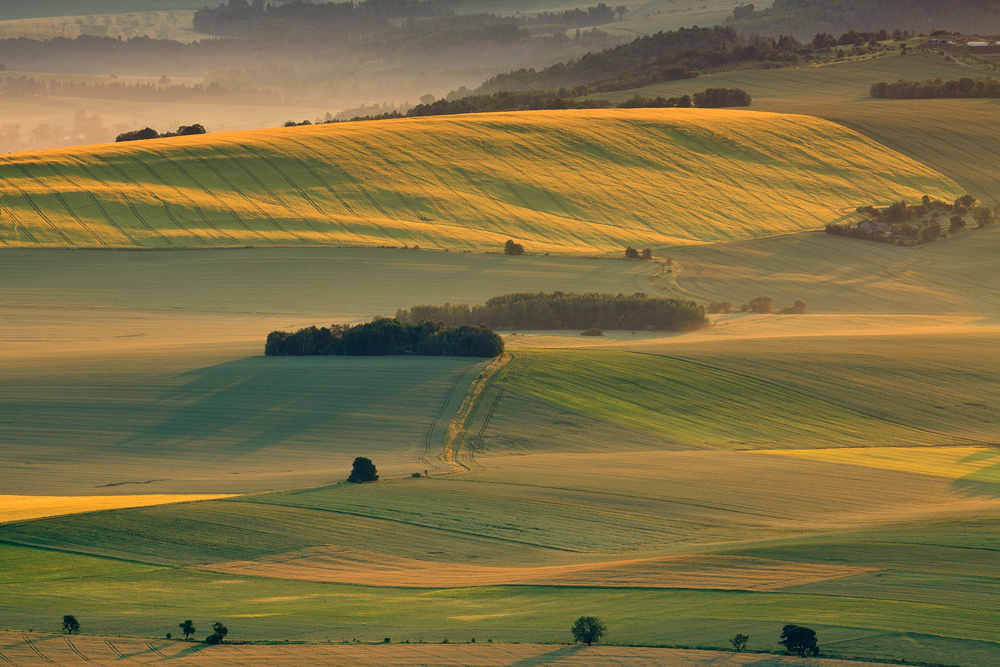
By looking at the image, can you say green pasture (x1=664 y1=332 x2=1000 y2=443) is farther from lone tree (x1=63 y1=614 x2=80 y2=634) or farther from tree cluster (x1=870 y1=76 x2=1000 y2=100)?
tree cluster (x1=870 y1=76 x2=1000 y2=100)

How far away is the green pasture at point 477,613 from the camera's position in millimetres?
16859

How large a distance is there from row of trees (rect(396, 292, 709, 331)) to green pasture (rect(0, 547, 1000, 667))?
98.8 feet

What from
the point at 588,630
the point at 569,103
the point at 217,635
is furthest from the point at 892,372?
the point at 569,103

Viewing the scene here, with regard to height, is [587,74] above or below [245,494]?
above

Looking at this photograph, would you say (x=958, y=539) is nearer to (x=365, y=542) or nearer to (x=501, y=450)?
(x=365, y=542)

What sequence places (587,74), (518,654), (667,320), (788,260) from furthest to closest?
(587,74) → (788,260) → (667,320) → (518,654)

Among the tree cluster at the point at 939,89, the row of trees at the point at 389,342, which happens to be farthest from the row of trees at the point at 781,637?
the tree cluster at the point at 939,89

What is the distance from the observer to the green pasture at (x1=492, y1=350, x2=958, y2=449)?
34594 millimetres

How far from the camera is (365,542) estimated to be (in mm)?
23656

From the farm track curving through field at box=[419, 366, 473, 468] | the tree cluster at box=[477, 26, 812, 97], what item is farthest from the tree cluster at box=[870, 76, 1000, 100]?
the farm track curving through field at box=[419, 366, 473, 468]

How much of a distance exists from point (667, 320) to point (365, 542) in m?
29.9

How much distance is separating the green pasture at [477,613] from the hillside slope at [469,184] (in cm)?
4381

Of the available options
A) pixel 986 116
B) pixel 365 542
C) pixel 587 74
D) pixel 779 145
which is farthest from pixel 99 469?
pixel 587 74

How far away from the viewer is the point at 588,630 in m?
17.0
